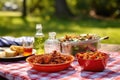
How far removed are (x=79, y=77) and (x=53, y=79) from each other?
16 centimetres

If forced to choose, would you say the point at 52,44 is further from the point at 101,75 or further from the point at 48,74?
the point at 101,75

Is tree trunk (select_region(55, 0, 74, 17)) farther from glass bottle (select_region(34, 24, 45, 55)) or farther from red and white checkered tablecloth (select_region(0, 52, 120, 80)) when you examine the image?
red and white checkered tablecloth (select_region(0, 52, 120, 80))

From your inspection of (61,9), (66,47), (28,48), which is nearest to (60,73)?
(66,47)

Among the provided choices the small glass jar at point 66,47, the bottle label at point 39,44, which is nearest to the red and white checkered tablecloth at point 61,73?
the small glass jar at point 66,47

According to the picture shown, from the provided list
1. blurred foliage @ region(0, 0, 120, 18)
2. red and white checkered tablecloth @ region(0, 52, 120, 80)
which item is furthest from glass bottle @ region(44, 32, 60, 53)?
blurred foliage @ region(0, 0, 120, 18)

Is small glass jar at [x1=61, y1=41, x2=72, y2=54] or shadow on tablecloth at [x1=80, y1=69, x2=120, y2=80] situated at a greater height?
small glass jar at [x1=61, y1=41, x2=72, y2=54]

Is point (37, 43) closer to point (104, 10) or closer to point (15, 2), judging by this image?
point (104, 10)

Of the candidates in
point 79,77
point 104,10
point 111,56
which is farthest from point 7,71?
point 104,10

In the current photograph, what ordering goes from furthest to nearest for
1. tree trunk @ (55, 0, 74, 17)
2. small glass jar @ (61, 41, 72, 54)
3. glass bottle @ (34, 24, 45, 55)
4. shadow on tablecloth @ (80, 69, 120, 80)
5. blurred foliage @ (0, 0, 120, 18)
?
blurred foliage @ (0, 0, 120, 18)
tree trunk @ (55, 0, 74, 17)
glass bottle @ (34, 24, 45, 55)
small glass jar @ (61, 41, 72, 54)
shadow on tablecloth @ (80, 69, 120, 80)

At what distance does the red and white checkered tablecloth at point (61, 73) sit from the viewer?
199 cm

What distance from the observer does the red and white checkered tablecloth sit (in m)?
1.99

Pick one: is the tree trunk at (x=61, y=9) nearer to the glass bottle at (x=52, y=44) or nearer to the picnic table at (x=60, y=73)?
the glass bottle at (x=52, y=44)

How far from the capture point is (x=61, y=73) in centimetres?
208

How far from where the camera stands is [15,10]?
1961 centimetres
